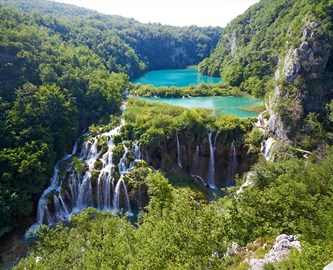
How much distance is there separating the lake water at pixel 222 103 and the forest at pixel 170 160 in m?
3.33

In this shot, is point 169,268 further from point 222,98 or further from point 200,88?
point 200,88

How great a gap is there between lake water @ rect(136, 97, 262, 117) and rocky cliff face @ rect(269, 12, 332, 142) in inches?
305

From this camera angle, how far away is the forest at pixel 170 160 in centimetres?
1484

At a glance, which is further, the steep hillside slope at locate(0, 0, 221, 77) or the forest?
the steep hillside slope at locate(0, 0, 221, 77)

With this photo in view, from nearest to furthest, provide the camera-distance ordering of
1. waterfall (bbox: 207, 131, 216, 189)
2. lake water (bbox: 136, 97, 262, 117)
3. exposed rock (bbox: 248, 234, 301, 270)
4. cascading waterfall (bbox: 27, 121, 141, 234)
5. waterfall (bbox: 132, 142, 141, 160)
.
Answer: exposed rock (bbox: 248, 234, 301, 270)
cascading waterfall (bbox: 27, 121, 141, 234)
waterfall (bbox: 132, 142, 141, 160)
waterfall (bbox: 207, 131, 216, 189)
lake water (bbox: 136, 97, 262, 117)

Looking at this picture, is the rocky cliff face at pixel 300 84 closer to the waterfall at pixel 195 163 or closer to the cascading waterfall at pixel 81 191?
the waterfall at pixel 195 163

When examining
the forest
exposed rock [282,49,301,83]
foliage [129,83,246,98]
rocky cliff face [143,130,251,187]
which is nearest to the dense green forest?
the forest

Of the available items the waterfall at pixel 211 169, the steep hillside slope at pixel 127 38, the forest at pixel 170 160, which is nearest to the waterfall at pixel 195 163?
the forest at pixel 170 160

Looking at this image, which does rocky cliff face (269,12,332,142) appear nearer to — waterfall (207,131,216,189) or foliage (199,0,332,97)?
foliage (199,0,332,97)

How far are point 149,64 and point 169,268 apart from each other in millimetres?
114845

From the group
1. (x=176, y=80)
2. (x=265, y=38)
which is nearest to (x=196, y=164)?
(x=265, y=38)

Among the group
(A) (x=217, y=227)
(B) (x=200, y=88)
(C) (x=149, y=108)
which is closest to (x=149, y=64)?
(B) (x=200, y=88)

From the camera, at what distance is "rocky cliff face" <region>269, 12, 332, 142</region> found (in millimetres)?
33750

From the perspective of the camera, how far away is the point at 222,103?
173 feet
